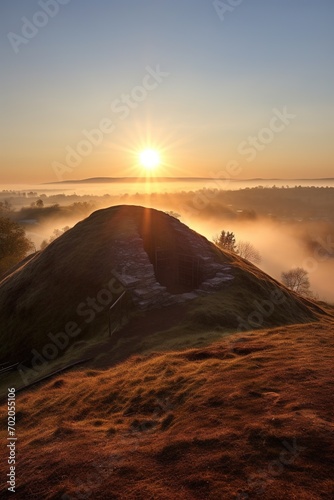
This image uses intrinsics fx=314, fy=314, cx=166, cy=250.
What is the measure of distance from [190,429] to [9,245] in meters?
70.1

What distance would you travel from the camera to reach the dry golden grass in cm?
714

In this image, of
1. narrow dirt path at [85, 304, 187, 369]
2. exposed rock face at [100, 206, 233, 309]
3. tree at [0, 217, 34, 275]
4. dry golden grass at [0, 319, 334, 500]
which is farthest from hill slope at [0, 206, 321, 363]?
tree at [0, 217, 34, 275]

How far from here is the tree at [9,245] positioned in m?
68.6

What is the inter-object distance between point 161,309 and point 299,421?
55.4ft

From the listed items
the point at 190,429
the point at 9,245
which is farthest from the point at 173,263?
the point at 9,245

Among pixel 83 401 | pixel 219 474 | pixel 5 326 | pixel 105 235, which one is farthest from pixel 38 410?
pixel 105 235

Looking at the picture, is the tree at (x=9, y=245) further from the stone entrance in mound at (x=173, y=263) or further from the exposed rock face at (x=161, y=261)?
the stone entrance in mound at (x=173, y=263)

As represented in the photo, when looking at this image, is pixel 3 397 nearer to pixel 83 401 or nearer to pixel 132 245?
pixel 83 401

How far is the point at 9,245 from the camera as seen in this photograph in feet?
228

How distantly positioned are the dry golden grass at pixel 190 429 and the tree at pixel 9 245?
5907 centimetres

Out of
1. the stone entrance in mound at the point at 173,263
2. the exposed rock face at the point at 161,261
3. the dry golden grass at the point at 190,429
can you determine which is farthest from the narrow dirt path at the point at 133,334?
the stone entrance in mound at the point at 173,263

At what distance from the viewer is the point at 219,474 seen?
23.7 ft

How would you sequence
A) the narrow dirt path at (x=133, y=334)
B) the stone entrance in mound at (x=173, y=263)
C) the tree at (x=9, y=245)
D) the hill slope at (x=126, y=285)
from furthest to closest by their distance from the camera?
the tree at (x=9, y=245) → the stone entrance in mound at (x=173, y=263) → the hill slope at (x=126, y=285) → the narrow dirt path at (x=133, y=334)

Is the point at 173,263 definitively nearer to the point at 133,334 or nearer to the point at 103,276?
the point at 103,276
